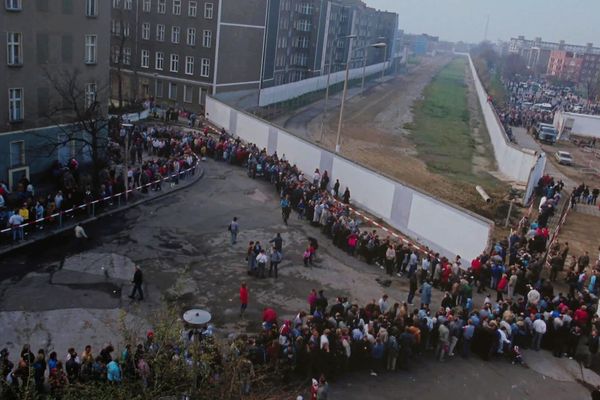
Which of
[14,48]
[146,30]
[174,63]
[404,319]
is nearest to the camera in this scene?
[404,319]

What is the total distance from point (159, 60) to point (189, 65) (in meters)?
3.38

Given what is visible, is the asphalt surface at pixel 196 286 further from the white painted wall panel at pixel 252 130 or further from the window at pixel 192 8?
the window at pixel 192 8

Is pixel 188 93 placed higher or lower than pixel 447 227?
higher

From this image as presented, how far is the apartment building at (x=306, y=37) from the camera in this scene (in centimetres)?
6453

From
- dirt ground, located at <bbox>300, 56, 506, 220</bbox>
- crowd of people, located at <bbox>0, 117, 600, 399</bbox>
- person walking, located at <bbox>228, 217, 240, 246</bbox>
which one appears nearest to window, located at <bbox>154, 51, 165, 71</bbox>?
dirt ground, located at <bbox>300, 56, 506, 220</bbox>

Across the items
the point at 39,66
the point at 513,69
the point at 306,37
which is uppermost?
the point at 306,37

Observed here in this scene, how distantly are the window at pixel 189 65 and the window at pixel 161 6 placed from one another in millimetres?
4680

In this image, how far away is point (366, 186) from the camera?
98.2 feet

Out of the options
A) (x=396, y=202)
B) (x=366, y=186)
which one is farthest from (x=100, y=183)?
(x=396, y=202)

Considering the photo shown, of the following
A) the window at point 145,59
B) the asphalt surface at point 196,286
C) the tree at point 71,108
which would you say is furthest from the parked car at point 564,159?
the window at point 145,59

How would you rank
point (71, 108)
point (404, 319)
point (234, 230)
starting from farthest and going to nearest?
point (71, 108) → point (234, 230) → point (404, 319)

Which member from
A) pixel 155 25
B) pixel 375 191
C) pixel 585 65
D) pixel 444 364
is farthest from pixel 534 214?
pixel 585 65

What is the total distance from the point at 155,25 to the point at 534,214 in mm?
37916

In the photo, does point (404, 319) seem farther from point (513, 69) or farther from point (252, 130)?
point (513, 69)
